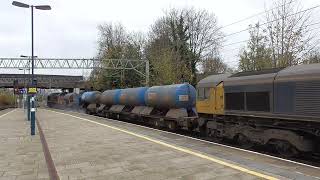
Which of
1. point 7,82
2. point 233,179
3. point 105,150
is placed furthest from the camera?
point 7,82

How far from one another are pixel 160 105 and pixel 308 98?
1423 cm

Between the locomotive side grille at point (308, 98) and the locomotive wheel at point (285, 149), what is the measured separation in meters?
1.26

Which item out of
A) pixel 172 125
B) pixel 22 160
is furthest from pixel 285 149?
pixel 172 125

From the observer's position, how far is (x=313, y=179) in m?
8.59

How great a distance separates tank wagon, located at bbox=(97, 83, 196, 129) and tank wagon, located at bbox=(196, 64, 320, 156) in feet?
13.2

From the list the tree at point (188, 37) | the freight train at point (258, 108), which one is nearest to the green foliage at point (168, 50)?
the tree at point (188, 37)

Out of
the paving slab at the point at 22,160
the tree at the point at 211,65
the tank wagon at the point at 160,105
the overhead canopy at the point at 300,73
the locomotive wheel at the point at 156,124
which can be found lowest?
the paving slab at the point at 22,160

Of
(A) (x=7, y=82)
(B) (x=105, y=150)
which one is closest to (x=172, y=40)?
(B) (x=105, y=150)

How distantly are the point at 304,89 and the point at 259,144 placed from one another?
368cm

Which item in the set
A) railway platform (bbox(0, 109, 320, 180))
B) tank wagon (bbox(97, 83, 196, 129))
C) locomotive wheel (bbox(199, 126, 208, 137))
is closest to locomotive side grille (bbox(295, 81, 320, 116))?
railway platform (bbox(0, 109, 320, 180))

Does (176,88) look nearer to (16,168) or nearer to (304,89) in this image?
(304,89)

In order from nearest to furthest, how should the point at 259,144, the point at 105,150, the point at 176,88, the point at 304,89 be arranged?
1. the point at 304,89
2. the point at 105,150
3. the point at 259,144
4. the point at 176,88

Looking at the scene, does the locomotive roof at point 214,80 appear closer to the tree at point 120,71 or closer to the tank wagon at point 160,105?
the tank wagon at point 160,105

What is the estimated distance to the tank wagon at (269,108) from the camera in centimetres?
1220
